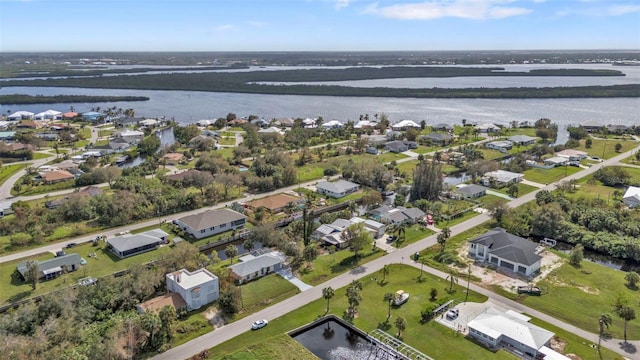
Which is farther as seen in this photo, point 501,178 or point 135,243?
point 501,178

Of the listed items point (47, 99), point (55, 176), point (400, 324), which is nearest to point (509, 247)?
point (400, 324)

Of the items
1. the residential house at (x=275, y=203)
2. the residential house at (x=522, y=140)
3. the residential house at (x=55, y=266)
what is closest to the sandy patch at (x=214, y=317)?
the residential house at (x=55, y=266)

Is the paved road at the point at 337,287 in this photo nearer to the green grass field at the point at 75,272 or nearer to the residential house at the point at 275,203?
the green grass field at the point at 75,272

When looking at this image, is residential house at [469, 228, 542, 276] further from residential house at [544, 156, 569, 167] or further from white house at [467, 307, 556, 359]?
residential house at [544, 156, 569, 167]

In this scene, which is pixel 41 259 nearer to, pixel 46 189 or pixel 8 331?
pixel 8 331

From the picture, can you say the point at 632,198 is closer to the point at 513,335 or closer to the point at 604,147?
the point at 604,147

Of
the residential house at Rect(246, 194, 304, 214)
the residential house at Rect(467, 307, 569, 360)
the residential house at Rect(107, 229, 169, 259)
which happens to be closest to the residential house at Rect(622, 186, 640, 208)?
the residential house at Rect(467, 307, 569, 360)

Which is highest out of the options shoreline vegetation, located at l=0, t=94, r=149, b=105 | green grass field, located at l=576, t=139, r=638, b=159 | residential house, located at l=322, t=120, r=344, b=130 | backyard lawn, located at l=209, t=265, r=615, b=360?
shoreline vegetation, located at l=0, t=94, r=149, b=105
